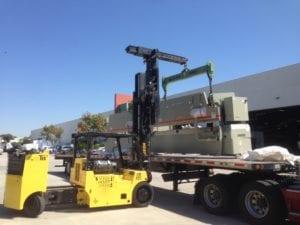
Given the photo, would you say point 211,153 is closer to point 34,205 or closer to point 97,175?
point 97,175

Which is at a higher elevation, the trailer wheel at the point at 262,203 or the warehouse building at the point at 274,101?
the warehouse building at the point at 274,101

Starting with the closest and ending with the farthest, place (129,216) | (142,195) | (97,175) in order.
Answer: (129,216) → (97,175) → (142,195)

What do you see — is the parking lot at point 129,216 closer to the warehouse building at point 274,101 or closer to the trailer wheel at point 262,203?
the trailer wheel at point 262,203

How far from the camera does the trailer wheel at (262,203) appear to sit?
25.3 ft

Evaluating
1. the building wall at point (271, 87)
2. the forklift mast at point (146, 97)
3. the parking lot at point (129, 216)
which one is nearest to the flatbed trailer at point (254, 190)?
the parking lot at point (129, 216)

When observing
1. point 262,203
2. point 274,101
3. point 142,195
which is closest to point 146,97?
point 142,195

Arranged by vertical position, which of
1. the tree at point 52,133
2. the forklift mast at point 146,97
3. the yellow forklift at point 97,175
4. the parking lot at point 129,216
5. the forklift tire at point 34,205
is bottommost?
the parking lot at point 129,216

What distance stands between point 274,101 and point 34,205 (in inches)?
883

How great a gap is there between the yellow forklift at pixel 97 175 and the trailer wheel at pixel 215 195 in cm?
160

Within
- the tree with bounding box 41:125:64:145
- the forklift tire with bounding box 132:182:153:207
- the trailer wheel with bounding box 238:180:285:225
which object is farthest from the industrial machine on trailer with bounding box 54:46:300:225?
the tree with bounding box 41:125:64:145

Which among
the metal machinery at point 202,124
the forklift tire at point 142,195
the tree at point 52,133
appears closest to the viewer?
the forklift tire at point 142,195

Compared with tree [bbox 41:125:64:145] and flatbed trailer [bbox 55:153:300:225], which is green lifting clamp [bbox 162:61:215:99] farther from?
tree [bbox 41:125:64:145]

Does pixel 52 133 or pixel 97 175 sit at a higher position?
pixel 52 133

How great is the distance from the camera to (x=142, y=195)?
1041 cm
